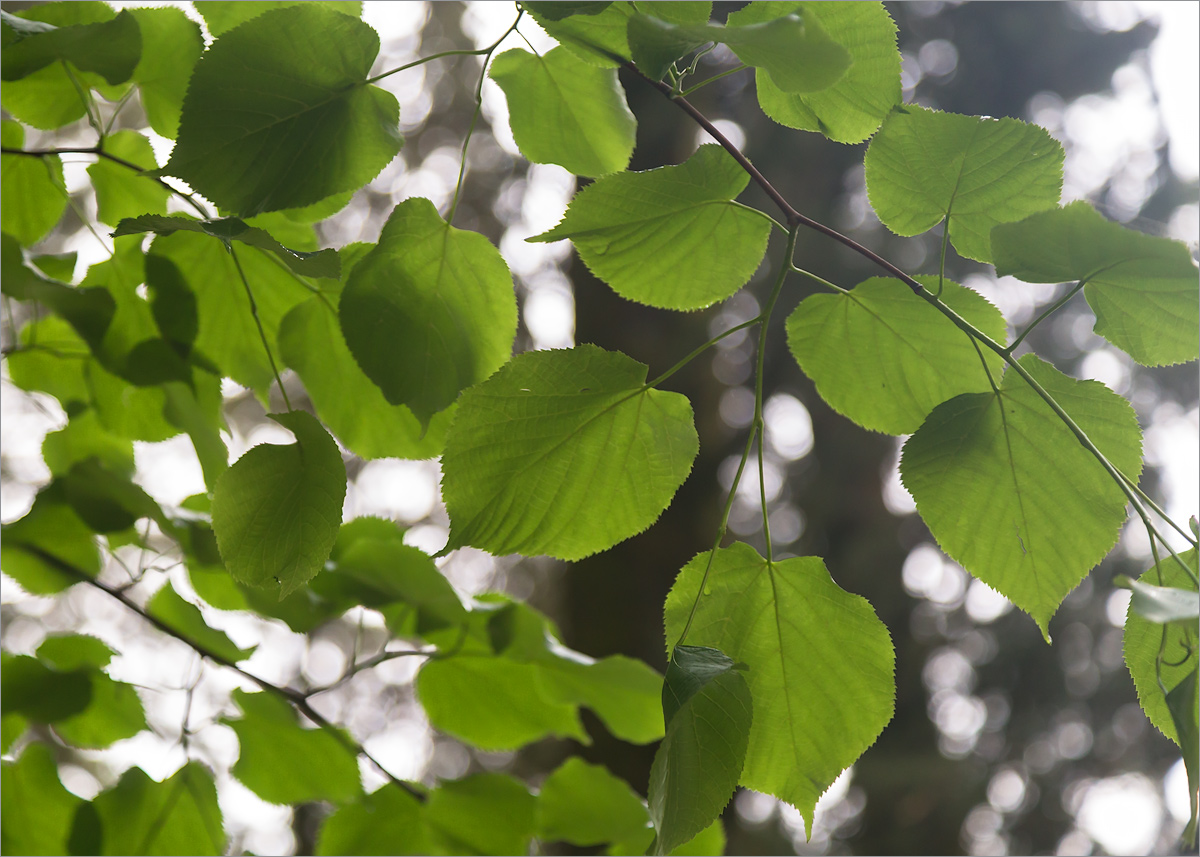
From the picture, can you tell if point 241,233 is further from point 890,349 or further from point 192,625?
point 192,625

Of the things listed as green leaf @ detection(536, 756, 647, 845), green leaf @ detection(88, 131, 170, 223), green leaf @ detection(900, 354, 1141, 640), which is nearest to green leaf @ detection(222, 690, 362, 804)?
green leaf @ detection(536, 756, 647, 845)

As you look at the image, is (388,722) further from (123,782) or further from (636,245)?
(636,245)

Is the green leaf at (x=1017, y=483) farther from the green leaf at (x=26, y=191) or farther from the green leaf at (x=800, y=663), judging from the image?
the green leaf at (x=26, y=191)

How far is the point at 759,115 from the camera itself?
204 cm

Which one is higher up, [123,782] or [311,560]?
[311,560]

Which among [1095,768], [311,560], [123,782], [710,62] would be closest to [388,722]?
[1095,768]

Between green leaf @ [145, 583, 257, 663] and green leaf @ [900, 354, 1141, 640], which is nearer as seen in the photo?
green leaf @ [900, 354, 1141, 640]

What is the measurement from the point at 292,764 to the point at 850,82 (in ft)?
1.83

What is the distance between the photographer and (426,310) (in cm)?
33

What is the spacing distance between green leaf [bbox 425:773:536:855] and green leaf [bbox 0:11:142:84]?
475 mm

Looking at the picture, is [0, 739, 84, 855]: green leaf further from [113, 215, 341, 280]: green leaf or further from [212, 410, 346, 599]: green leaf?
[113, 215, 341, 280]: green leaf

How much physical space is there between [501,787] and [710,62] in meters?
1.53

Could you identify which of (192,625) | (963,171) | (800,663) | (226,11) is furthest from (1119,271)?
(192,625)

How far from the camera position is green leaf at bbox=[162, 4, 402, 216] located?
0.29 metres
